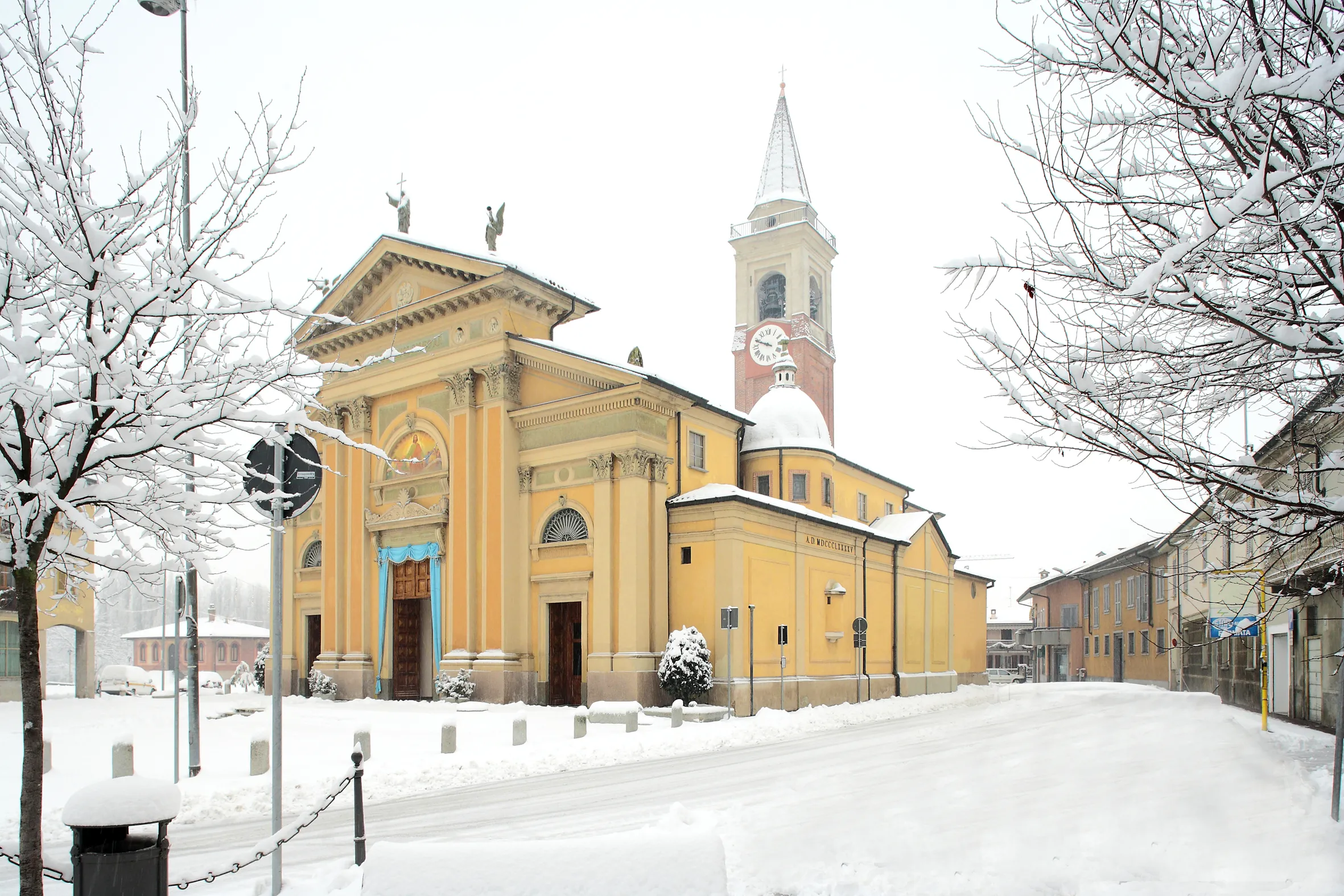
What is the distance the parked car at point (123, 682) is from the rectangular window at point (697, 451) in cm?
2986

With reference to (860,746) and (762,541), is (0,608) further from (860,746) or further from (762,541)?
(860,746)

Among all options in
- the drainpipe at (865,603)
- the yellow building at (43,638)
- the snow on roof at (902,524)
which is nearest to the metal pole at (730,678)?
the drainpipe at (865,603)

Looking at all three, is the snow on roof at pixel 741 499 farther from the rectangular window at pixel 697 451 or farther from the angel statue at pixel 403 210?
the angel statue at pixel 403 210

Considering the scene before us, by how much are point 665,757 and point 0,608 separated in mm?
23190

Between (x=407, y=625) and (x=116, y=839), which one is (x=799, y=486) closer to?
(x=407, y=625)

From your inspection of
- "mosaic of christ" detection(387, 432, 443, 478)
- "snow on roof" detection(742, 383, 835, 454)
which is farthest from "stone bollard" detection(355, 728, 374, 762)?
"snow on roof" detection(742, 383, 835, 454)

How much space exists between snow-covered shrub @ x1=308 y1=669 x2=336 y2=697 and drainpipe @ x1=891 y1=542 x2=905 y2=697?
1982cm

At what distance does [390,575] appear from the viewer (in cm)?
3278

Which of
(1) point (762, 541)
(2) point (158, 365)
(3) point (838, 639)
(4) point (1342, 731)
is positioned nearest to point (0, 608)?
(1) point (762, 541)

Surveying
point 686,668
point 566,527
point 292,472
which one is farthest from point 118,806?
point 566,527

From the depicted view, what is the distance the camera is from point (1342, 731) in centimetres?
1034

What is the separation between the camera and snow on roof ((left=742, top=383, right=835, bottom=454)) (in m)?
36.9

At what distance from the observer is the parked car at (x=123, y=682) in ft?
156

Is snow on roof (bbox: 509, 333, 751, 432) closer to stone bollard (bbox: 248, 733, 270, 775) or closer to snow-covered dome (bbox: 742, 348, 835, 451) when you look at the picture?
Result: snow-covered dome (bbox: 742, 348, 835, 451)
